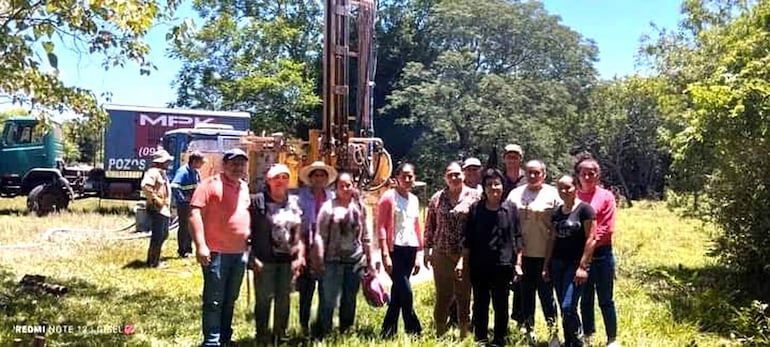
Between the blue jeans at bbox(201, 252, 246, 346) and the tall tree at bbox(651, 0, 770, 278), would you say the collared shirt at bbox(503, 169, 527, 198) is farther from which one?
the tall tree at bbox(651, 0, 770, 278)

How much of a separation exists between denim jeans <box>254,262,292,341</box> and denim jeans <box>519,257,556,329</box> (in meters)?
1.79

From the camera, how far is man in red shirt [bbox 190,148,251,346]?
495 centimetres

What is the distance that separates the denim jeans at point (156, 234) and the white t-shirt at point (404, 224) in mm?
4605

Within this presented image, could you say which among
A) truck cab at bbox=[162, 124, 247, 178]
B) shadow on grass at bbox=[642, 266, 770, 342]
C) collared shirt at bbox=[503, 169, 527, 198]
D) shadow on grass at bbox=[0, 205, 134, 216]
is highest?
truck cab at bbox=[162, 124, 247, 178]

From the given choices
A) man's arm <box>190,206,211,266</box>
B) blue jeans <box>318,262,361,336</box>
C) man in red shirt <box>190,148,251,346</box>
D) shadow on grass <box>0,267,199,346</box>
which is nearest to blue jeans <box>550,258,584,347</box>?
blue jeans <box>318,262,361,336</box>

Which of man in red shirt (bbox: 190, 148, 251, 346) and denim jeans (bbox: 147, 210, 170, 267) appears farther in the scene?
denim jeans (bbox: 147, 210, 170, 267)

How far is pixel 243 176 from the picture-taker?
5215 millimetres

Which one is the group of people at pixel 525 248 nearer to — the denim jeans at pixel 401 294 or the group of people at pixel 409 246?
the group of people at pixel 409 246

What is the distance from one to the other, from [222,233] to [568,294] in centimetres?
252

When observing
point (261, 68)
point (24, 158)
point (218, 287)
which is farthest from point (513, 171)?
point (261, 68)

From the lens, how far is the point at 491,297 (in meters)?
5.38

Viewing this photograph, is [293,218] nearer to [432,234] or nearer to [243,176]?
[243,176]

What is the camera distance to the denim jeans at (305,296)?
17.9 ft

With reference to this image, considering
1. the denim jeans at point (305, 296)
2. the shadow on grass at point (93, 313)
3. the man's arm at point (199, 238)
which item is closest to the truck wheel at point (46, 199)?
the shadow on grass at point (93, 313)
